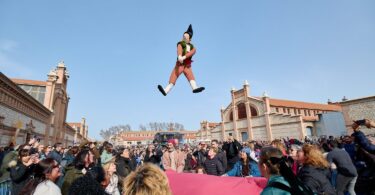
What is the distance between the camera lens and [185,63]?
553cm

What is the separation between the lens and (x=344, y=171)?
5.89m

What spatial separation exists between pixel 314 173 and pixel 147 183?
Result: 125 inches

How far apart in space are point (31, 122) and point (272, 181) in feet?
70.2

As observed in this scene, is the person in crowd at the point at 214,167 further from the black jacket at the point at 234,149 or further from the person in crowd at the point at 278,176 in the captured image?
the person in crowd at the point at 278,176

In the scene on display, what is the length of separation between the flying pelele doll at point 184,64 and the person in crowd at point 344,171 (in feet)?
13.8

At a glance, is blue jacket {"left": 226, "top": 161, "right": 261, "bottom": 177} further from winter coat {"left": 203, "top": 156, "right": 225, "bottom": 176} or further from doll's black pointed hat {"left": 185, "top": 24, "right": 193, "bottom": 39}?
doll's black pointed hat {"left": 185, "top": 24, "right": 193, "bottom": 39}

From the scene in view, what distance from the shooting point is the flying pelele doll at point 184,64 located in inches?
208

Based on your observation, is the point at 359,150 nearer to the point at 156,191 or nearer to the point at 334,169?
the point at 334,169

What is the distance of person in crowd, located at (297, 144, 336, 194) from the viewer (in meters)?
3.67

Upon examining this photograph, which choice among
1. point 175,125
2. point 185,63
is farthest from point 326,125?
point 175,125

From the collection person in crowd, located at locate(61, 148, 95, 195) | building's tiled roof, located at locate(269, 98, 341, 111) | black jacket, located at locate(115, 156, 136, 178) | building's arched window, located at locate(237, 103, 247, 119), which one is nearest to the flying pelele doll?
person in crowd, located at locate(61, 148, 95, 195)

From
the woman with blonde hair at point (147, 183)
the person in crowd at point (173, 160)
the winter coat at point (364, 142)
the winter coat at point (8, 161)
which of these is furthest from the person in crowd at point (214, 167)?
the woman with blonde hair at point (147, 183)

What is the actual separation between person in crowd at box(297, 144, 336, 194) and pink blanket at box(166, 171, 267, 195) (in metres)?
0.81

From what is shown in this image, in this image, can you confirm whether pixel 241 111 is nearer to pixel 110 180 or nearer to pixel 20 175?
pixel 110 180
